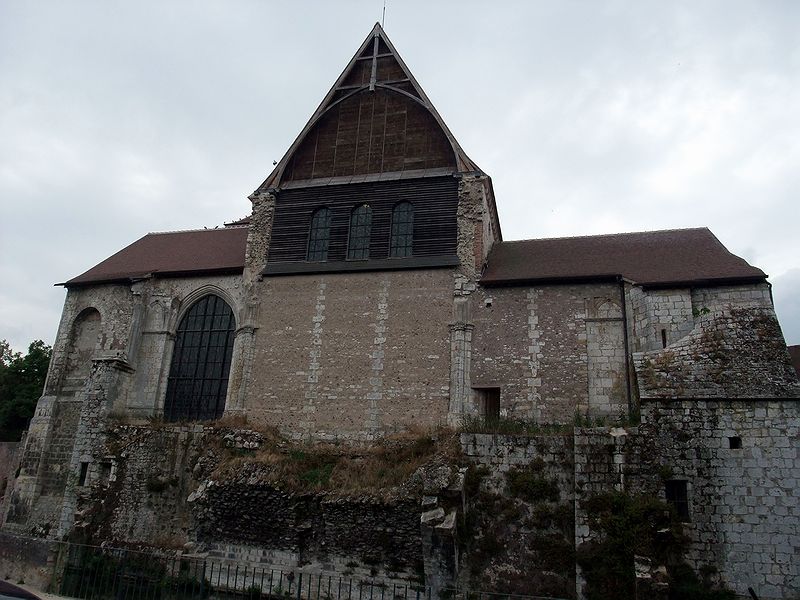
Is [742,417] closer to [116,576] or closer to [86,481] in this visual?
[116,576]

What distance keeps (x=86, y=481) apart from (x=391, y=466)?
31.5 feet

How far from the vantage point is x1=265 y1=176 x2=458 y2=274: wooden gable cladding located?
65.5 ft

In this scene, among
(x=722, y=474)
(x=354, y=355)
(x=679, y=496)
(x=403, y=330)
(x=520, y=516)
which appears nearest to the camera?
(x=722, y=474)

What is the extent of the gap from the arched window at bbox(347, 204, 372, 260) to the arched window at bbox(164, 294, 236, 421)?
4.73m

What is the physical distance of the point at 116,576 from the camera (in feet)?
52.0

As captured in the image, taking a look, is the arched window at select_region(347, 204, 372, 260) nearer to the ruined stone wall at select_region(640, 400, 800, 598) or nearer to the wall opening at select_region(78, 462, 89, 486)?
the ruined stone wall at select_region(640, 400, 800, 598)

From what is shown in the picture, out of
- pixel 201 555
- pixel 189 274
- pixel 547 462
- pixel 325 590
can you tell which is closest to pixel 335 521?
pixel 325 590

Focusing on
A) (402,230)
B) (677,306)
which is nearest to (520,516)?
(677,306)

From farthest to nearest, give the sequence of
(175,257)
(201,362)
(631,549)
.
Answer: (175,257), (201,362), (631,549)

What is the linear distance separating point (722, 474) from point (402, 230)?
11254 millimetres

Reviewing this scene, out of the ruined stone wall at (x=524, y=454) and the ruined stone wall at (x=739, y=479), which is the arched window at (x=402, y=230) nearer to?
the ruined stone wall at (x=524, y=454)

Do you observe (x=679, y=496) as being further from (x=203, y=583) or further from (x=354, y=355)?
(x=203, y=583)

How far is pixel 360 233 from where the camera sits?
21.0 m

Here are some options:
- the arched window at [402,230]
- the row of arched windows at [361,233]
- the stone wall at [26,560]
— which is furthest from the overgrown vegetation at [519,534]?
the stone wall at [26,560]
